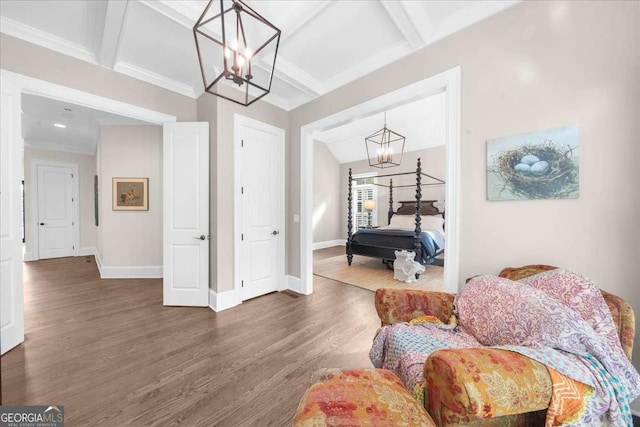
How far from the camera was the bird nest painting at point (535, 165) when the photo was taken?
5.49ft

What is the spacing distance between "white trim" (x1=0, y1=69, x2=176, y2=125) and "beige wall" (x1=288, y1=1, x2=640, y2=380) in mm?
3218

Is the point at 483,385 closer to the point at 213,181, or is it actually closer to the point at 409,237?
the point at 213,181

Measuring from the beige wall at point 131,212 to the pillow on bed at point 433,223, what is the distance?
5.66 metres

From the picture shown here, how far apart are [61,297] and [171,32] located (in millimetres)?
3677

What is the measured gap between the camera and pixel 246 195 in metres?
3.34

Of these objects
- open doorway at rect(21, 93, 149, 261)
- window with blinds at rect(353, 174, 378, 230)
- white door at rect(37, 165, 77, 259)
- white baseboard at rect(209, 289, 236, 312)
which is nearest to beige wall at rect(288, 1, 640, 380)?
white baseboard at rect(209, 289, 236, 312)

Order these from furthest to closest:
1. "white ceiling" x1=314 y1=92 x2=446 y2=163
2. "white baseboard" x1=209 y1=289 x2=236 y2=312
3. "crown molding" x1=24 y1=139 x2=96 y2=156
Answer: "crown molding" x1=24 y1=139 x2=96 y2=156
"white ceiling" x1=314 y1=92 x2=446 y2=163
"white baseboard" x1=209 y1=289 x2=236 y2=312

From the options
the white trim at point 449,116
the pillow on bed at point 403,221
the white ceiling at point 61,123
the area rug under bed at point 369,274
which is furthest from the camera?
the pillow on bed at point 403,221

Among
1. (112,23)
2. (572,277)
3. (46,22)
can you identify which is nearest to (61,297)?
(46,22)

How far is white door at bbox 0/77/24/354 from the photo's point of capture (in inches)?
85.3

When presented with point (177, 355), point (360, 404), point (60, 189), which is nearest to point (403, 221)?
point (177, 355)

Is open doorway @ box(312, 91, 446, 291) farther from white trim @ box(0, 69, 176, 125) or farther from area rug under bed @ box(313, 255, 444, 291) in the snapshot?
white trim @ box(0, 69, 176, 125)

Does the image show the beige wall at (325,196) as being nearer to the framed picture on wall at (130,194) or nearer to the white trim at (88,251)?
the framed picture on wall at (130,194)

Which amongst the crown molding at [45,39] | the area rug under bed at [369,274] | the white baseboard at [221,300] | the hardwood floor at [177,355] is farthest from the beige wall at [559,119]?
the crown molding at [45,39]
